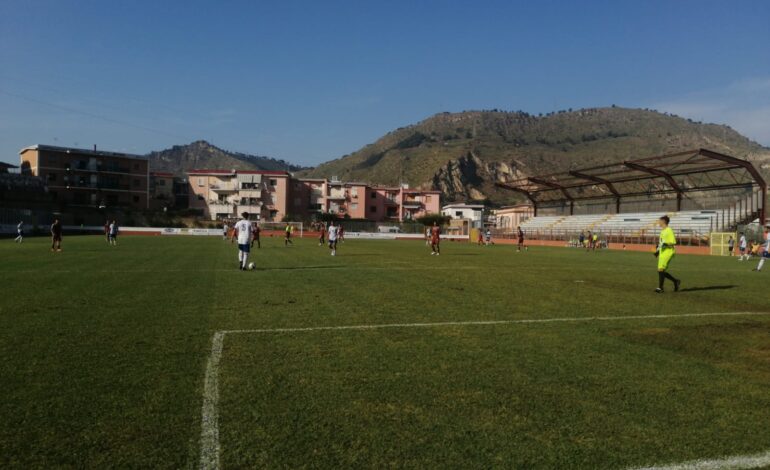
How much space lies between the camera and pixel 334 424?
421cm

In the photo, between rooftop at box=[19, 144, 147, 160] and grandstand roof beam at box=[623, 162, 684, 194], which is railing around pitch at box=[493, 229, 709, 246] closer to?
grandstand roof beam at box=[623, 162, 684, 194]

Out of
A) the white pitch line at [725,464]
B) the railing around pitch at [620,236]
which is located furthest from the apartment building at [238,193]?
the white pitch line at [725,464]

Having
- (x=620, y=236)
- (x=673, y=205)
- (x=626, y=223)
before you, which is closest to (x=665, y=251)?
(x=620, y=236)

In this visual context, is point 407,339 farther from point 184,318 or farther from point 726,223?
point 726,223

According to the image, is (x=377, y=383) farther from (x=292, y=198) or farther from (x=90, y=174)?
(x=292, y=198)

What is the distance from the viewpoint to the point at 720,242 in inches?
1670

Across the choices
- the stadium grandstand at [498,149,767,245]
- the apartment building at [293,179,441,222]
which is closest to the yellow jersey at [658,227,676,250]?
the stadium grandstand at [498,149,767,245]

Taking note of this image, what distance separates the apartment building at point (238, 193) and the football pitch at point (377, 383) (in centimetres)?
8742

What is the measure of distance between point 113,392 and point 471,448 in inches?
125

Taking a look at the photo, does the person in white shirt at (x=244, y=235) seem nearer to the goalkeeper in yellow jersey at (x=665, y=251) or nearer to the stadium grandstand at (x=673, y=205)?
the goalkeeper in yellow jersey at (x=665, y=251)

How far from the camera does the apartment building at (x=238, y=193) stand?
316 feet

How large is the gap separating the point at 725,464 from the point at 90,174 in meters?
96.1

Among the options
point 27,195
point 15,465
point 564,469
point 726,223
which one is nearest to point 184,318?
point 15,465

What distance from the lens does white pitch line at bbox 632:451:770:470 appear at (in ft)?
11.8
